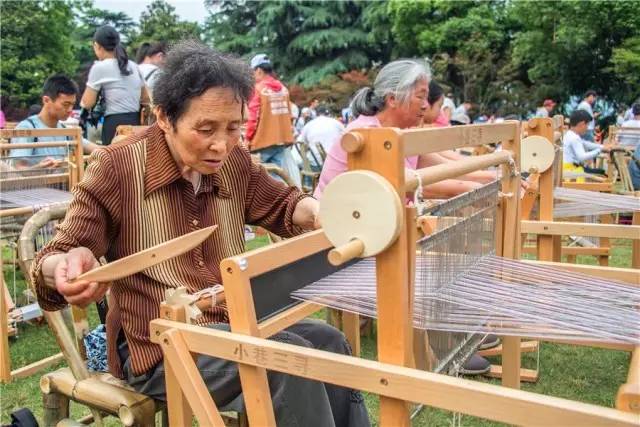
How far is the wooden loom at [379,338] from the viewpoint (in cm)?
100

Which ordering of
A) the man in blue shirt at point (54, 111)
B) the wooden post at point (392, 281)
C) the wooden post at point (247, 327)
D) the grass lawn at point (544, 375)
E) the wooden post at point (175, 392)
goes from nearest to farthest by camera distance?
the wooden post at point (392, 281)
the wooden post at point (247, 327)
the wooden post at point (175, 392)
the grass lawn at point (544, 375)
the man in blue shirt at point (54, 111)

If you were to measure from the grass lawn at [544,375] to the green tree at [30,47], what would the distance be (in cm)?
2177

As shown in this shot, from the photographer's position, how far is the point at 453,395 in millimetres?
1016

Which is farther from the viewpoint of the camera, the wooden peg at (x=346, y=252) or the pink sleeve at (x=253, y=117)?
the pink sleeve at (x=253, y=117)

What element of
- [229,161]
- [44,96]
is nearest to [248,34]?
[44,96]

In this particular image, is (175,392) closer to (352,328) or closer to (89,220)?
(89,220)

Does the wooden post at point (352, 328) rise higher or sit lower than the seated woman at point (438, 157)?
lower

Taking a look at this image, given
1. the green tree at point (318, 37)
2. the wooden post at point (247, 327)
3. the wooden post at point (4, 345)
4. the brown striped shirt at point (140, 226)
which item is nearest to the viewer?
the wooden post at point (247, 327)

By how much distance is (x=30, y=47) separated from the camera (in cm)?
2595

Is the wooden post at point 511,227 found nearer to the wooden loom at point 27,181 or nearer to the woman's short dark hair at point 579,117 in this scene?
the wooden loom at point 27,181

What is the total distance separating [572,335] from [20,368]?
2.62m

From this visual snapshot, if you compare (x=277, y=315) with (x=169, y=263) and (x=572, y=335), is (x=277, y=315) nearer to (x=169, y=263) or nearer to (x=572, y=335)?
(x=169, y=263)

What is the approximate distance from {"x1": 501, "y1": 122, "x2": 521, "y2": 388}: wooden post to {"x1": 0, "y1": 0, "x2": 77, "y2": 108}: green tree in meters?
23.7

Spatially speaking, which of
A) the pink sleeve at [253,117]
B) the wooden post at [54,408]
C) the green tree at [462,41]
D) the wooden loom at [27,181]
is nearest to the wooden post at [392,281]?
the wooden post at [54,408]
